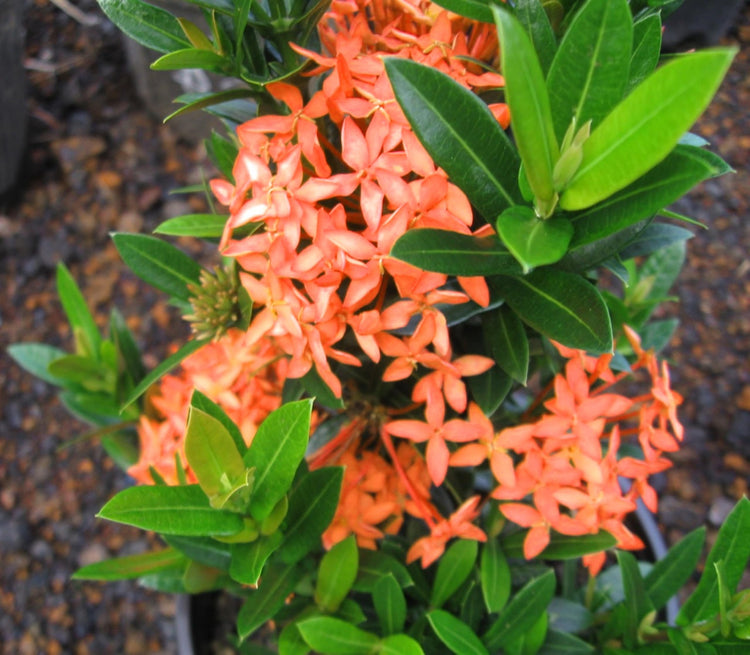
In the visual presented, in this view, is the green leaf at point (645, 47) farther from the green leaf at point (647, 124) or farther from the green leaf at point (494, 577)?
the green leaf at point (494, 577)

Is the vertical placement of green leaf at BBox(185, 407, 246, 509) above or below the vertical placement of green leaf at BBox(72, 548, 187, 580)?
above

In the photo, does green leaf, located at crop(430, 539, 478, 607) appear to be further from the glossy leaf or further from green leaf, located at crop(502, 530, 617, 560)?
the glossy leaf

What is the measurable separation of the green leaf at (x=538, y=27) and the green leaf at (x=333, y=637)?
0.60m

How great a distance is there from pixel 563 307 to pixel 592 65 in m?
0.19

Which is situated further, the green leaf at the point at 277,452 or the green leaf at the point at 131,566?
the green leaf at the point at 131,566

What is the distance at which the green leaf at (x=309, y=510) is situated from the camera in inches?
29.7

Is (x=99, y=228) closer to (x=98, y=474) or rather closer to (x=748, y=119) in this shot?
(x=98, y=474)

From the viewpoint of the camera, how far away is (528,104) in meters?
0.48

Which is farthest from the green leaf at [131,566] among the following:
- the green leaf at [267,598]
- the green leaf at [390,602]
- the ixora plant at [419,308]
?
the green leaf at [390,602]

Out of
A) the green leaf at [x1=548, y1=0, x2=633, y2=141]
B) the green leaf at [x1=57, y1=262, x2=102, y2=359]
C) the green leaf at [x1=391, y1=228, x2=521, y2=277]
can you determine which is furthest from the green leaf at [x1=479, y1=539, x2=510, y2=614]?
the green leaf at [x1=57, y1=262, x2=102, y2=359]

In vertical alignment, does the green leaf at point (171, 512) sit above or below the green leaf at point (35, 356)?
above

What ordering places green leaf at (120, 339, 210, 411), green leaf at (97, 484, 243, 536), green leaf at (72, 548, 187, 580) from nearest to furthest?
green leaf at (97, 484, 243, 536) → green leaf at (120, 339, 210, 411) → green leaf at (72, 548, 187, 580)

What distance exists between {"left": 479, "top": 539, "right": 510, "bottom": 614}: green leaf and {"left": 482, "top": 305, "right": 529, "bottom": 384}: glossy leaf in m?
0.29

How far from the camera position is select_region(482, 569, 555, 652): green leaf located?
819 mm
